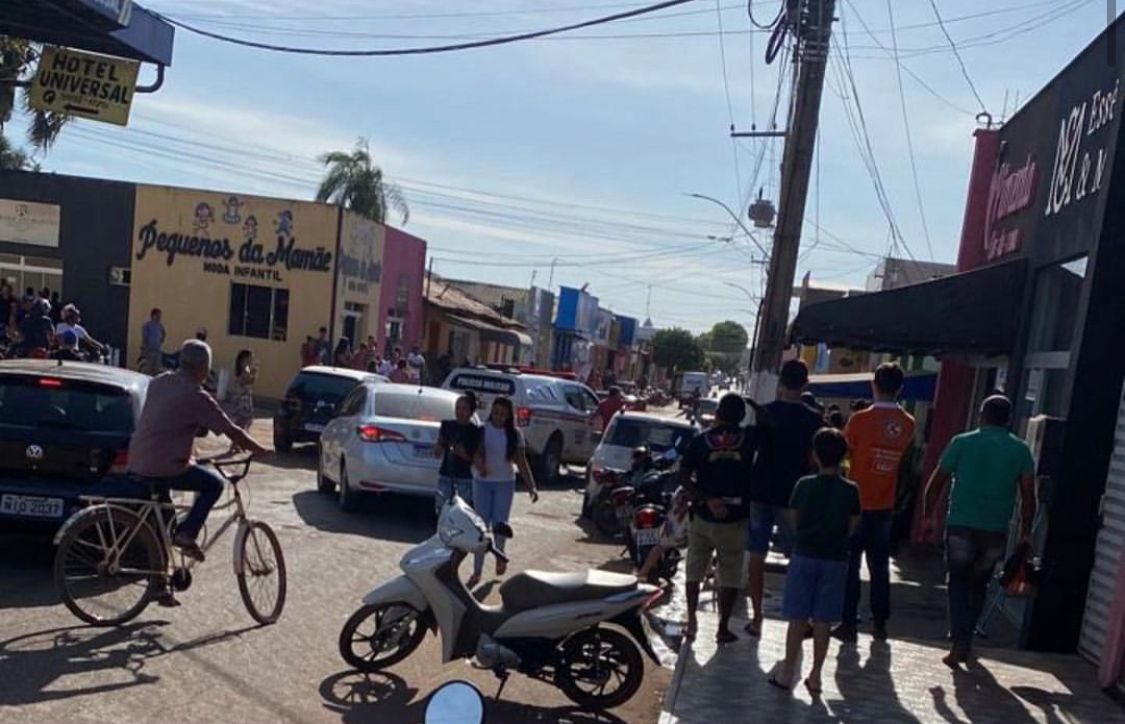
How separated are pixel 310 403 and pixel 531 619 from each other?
12.6 meters

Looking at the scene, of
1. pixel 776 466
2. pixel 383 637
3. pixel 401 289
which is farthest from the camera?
pixel 401 289

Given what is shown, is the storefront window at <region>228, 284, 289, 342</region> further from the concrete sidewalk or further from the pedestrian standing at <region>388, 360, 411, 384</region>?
the concrete sidewalk

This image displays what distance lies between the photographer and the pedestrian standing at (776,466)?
8.44 meters

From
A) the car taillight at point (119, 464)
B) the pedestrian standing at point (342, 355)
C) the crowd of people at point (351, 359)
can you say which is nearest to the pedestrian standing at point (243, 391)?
the crowd of people at point (351, 359)

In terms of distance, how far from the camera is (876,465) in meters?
8.38

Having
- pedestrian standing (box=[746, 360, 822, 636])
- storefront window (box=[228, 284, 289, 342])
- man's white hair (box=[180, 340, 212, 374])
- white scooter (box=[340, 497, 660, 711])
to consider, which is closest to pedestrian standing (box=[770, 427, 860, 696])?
white scooter (box=[340, 497, 660, 711])

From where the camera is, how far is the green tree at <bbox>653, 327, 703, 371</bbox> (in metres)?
107

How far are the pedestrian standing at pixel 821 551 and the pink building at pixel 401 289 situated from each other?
95.6 ft

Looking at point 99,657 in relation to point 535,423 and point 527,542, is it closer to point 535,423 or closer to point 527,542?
point 527,542

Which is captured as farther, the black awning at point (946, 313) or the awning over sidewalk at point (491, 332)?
the awning over sidewalk at point (491, 332)

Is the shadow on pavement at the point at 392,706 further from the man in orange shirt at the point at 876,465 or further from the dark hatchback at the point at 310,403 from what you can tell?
the dark hatchback at the point at 310,403

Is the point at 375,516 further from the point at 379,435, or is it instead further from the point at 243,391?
the point at 243,391

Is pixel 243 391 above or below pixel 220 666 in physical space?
above

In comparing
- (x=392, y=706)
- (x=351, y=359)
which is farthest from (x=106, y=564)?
(x=351, y=359)
